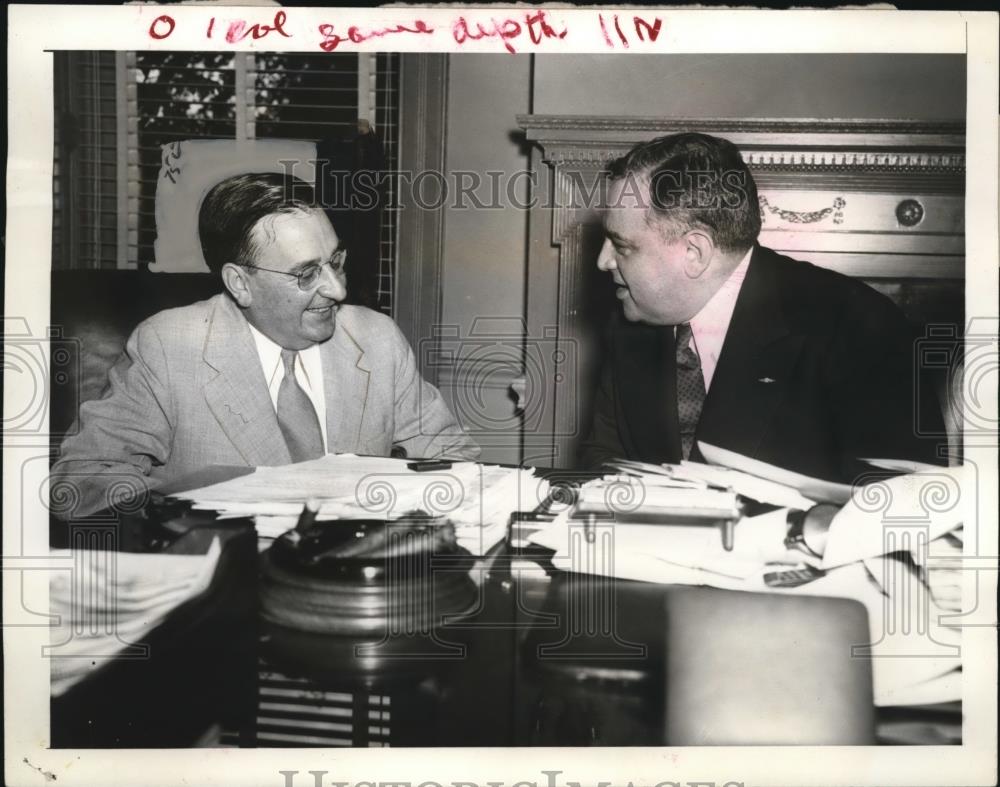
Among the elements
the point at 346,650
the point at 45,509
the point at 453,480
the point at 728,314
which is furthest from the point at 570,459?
the point at 45,509

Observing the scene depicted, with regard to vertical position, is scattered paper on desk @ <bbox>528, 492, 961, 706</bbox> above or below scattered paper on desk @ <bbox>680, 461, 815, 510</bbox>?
below

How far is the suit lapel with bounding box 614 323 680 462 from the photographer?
5.92 ft

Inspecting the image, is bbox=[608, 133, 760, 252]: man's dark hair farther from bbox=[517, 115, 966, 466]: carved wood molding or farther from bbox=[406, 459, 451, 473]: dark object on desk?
bbox=[406, 459, 451, 473]: dark object on desk

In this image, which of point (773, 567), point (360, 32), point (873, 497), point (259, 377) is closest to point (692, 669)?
point (773, 567)

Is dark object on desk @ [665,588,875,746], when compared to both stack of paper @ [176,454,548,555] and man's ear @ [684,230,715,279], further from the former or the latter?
man's ear @ [684,230,715,279]

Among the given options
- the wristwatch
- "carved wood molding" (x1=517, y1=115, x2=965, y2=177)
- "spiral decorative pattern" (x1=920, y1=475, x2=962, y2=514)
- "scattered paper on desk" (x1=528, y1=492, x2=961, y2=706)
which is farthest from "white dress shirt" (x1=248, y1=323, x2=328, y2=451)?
"spiral decorative pattern" (x1=920, y1=475, x2=962, y2=514)

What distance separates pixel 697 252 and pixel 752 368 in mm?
236

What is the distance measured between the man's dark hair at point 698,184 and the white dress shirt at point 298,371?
652mm

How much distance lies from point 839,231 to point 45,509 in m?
1.56

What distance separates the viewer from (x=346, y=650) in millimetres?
1714

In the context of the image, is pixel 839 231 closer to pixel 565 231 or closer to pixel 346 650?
pixel 565 231

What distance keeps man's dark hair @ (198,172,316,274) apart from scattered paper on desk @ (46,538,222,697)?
1.85ft

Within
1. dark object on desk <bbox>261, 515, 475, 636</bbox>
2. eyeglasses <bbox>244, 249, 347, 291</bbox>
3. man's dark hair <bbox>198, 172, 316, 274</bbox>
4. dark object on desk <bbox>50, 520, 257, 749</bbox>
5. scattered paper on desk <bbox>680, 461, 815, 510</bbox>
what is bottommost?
dark object on desk <bbox>50, 520, 257, 749</bbox>

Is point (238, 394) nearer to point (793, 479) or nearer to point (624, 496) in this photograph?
point (624, 496)
